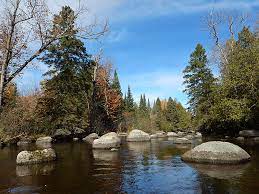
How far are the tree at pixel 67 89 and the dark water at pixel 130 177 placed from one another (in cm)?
2372

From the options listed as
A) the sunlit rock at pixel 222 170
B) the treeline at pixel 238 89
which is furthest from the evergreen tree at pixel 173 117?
the sunlit rock at pixel 222 170

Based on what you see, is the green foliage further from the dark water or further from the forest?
the dark water

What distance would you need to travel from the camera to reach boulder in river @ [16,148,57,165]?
19.0 metres

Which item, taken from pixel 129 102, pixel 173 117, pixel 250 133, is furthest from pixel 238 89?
pixel 129 102

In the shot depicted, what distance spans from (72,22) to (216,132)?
39.4 metres

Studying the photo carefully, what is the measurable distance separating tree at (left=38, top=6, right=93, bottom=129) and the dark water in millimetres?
23720

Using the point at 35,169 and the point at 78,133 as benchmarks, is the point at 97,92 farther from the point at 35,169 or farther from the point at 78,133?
the point at 35,169

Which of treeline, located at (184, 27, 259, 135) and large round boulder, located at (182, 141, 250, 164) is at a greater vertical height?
treeline, located at (184, 27, 259, 135)

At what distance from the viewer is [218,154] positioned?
17.2 meters

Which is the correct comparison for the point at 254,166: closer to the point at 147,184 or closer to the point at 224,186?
the point at 224,186

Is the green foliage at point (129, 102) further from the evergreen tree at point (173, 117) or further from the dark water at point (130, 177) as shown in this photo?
the dark water at point (130, 177)

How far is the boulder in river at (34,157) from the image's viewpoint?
19.0 metres

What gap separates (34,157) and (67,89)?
84.4 feet

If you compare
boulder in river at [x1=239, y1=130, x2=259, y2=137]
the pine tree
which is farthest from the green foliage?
boulder in river at [x1=239, y1=130, x2=259, y2=137]
